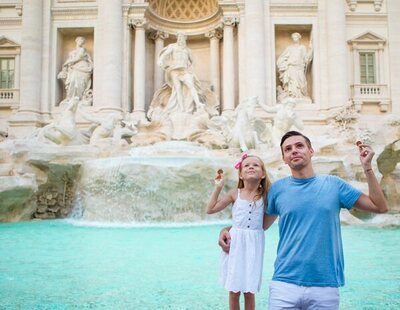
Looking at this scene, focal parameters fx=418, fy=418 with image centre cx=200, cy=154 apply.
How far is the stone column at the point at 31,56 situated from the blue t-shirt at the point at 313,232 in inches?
673

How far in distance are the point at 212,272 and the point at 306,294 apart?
2.45 metres

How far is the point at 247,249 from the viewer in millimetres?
2279

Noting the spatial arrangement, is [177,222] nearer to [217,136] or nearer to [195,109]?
[217,136]

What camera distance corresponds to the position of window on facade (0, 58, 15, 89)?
18.5 meters

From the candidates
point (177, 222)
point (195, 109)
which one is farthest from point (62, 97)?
point (177, 222)

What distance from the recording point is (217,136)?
1412cm

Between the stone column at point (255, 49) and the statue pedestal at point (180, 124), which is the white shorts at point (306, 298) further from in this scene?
the stone column at point (255, 49)

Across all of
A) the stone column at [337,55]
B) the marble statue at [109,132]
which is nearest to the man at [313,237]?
the marble statue at [109,132]

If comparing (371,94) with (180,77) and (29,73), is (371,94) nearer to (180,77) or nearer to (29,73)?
(180,77)

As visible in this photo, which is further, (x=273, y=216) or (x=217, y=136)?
(x=217, y=136)

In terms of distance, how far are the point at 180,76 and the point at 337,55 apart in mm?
6617

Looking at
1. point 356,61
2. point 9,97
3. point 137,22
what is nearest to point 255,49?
point 356,61

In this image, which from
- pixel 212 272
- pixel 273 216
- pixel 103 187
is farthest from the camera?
pixel 103 187

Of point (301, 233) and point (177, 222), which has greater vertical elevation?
point (301, 233)
